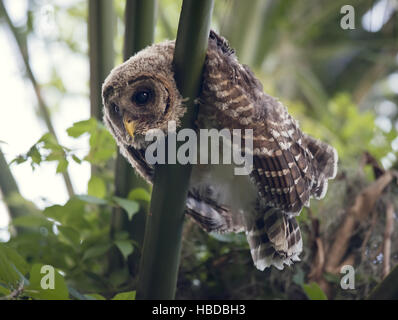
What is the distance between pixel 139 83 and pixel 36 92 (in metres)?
0.81

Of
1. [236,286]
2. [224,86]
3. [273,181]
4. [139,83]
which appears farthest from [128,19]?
[236,286]

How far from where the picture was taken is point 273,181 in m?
1.52

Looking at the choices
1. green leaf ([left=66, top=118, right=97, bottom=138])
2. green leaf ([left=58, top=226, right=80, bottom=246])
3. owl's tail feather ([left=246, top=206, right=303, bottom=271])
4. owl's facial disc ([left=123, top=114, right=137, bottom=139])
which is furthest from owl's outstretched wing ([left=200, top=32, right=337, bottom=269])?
green leaf ([left=58, top=226, right=80, bottom=246])

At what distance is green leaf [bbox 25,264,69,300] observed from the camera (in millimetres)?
1164

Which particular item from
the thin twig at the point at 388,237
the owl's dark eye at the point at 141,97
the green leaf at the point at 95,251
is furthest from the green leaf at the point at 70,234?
the thin twig at the point at 388,237

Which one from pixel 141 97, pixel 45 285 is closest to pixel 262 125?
pixel 141 97

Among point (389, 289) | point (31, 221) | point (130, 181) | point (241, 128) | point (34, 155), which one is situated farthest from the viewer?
point (130, 181)

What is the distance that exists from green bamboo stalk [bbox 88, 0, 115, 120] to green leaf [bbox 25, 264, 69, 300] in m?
0.80

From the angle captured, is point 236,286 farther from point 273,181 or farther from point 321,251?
point 273,181

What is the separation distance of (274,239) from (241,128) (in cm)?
44

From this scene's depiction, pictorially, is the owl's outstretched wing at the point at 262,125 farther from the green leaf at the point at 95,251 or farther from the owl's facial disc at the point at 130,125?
the green leaf at the point at 95,251

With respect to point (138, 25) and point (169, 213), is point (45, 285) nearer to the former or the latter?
point (169, 213)

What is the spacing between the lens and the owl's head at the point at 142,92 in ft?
4.87

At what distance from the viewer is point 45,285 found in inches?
46.3
